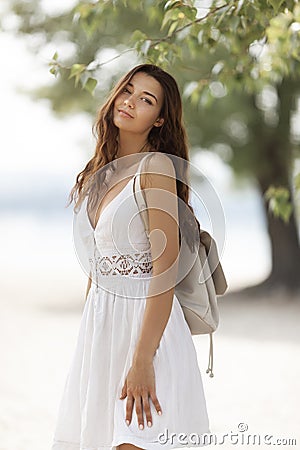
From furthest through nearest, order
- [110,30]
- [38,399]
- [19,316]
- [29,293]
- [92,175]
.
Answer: [29,293] < [19,316] < [110,30] < [38,399] < [92,175]

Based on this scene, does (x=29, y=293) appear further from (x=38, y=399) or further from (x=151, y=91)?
(x=151, y=91)

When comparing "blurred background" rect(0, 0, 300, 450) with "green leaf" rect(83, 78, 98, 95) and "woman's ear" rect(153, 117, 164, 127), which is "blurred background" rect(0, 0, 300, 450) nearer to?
"green leaf" rect(83, 78, 98, 95)

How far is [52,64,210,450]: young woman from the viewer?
87.7 inches

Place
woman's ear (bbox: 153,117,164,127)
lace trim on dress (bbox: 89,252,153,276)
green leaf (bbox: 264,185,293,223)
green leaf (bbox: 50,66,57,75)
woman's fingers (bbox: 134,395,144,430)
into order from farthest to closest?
green leaf (bbox: 264,185,293,223)
green leaf (bbox: 50,66,57,75)
woman's ear (bbox: 153,117,164,127)
lace trim on dress (bbox: 89,252,153,276)
woman's fingers (bbox: 134,395,144,430)

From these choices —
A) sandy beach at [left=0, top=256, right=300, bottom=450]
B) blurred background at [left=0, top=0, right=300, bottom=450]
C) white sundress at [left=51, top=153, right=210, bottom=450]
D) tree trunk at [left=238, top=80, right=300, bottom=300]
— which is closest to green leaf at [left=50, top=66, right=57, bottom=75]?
blurred background at [left=0, top=0, right=300, bottom=450]

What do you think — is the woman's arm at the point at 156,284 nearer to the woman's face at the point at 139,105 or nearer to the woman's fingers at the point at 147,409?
the woman's fingers at the point at 147,409

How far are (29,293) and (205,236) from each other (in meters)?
12.5

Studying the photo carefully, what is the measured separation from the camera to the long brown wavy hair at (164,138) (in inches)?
95.0

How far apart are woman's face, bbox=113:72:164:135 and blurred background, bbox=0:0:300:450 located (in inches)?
10.5

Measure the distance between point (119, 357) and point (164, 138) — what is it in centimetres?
69

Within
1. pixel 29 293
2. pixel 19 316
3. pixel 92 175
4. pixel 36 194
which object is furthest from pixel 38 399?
pixel 36 194

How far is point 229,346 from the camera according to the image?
8.55 metres

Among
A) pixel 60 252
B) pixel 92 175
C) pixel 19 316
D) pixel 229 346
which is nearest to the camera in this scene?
pixel 92 175

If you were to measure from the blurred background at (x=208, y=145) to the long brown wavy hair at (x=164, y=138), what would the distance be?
0.09m
